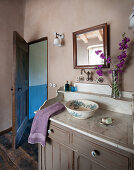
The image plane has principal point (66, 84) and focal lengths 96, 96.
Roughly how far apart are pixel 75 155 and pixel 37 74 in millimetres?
2372

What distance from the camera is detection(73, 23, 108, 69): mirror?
123 centimetres

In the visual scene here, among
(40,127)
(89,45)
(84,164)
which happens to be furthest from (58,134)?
(89,45)

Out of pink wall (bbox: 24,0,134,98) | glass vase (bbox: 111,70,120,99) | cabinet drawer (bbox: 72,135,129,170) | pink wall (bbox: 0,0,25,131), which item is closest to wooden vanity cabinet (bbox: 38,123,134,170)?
cabinet drawer (bbox: 72,135,129,170)

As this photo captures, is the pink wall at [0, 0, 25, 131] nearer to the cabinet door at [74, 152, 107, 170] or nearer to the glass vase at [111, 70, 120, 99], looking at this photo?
the cabinet door at [74, 152, 107, 170]

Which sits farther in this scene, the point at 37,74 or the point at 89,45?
the point at 37,74

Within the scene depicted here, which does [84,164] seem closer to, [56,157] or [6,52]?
[56,157]

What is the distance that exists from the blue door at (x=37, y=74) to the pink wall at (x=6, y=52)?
2.33 ft

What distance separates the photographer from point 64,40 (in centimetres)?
163

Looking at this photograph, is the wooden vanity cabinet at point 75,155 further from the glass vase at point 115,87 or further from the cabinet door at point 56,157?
the glass vase at point 115,87

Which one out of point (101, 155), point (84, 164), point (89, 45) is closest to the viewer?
point (101, 155)

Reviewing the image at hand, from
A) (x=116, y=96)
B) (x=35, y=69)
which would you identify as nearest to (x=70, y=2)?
(x=116, y=96)

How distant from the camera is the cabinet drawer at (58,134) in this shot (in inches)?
34.9

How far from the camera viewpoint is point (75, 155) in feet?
2.77

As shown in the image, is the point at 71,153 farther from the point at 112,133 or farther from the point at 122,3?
the point at 122,3
